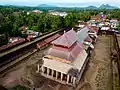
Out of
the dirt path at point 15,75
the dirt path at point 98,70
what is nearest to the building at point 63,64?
the dirt path at point 98,70

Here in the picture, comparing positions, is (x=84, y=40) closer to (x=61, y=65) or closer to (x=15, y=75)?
(x=61, y=65)

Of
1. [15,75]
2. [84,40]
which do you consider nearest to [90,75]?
[84,40]

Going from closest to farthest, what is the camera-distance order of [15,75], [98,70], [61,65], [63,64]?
[63,64] < [61,65] < [15,75] < [98,70]

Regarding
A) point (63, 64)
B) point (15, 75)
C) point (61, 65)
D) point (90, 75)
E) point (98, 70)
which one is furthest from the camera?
point (98, 70)

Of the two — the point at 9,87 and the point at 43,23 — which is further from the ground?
the point at 43,23

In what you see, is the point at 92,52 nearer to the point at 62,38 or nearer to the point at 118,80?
the point at 118,80

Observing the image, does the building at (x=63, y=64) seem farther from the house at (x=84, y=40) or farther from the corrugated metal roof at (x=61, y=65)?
the house at (x=84, y=40)

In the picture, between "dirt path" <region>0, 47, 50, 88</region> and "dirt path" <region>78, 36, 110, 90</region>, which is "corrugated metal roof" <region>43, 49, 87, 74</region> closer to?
"dirt path" <region>78, 36, 110, 90</region>

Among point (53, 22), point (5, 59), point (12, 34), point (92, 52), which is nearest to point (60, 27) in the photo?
A: point (53, 22)
